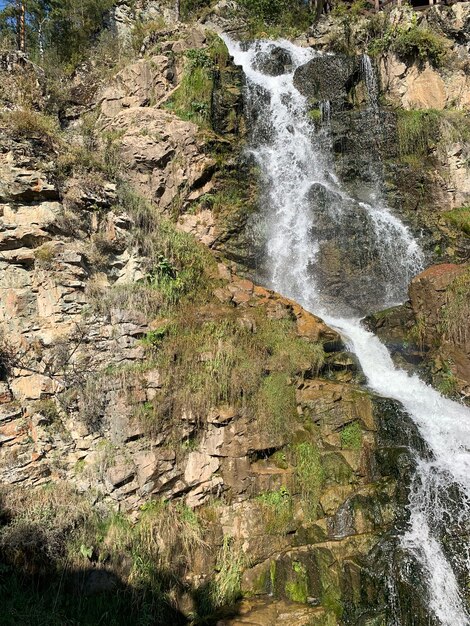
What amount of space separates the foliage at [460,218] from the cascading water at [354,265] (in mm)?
1536

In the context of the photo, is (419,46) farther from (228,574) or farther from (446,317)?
(228,574)

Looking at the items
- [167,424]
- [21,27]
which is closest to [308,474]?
[167,424]

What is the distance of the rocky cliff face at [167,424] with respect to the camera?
6.38 meters

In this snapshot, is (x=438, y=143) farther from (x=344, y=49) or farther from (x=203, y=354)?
(x=203, y=354)

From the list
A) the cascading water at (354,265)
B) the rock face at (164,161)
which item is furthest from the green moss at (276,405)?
the rock face at (164,161)

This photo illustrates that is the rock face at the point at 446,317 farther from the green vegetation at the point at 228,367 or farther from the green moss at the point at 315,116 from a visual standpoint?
the green moss at the point at 315,116

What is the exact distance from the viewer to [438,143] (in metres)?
15.8

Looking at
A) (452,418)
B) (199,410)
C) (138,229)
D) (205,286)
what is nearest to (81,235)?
(138,229)

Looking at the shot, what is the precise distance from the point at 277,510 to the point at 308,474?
2.42 ft

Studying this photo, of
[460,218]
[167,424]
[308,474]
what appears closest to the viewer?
[308,474]

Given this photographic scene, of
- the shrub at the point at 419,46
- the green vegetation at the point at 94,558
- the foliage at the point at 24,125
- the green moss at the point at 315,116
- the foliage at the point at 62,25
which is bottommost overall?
the green vegetation at the point at 94,558

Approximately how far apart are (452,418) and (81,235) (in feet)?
25.6

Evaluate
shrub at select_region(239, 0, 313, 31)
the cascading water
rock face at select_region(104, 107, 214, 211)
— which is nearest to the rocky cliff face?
the cascading water

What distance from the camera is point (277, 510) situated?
7.16 m
